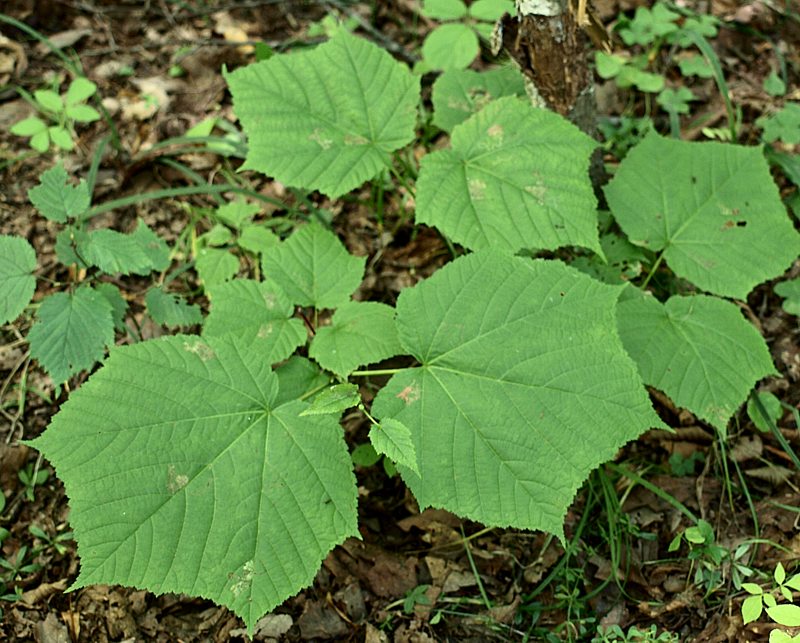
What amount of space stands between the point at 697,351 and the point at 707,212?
648mm

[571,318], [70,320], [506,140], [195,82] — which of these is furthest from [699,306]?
[195,82]

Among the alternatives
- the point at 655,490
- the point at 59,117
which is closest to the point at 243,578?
the point at 655,490

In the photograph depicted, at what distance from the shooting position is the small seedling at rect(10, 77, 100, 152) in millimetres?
3453

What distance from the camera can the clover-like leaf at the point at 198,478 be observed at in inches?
78.0

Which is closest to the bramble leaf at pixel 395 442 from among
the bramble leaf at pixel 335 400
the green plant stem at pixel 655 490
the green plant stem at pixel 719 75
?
the bramble leaf at pixel 335 400

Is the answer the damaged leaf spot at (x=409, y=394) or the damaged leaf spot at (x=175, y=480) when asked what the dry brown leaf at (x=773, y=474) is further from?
the damaged leaf spot at (x=175, y=480)

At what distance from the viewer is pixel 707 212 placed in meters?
2.83

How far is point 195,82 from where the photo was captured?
4.05 metres

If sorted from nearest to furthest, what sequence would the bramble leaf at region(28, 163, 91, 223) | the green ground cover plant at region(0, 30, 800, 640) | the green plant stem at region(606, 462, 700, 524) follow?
the green ground cover plant at region(0, 30, 800, 640), the green plant stem at region(606, 462, 700, 524), the bramble leaf at region(28, 163, 91, 223)

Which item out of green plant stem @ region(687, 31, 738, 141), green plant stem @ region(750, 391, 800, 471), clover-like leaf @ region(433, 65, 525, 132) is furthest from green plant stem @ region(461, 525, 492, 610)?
green plant stem @ region(687, 31, 738, 141)

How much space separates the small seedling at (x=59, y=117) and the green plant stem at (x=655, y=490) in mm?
2996

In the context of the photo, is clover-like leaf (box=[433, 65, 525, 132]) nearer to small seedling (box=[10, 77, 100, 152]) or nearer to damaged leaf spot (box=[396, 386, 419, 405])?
damaged leaf spot (box=[396, 386, 419, 405])

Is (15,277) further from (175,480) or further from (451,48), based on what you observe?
(451,48)

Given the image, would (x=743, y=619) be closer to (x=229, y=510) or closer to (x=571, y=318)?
(x=571, y=318)
